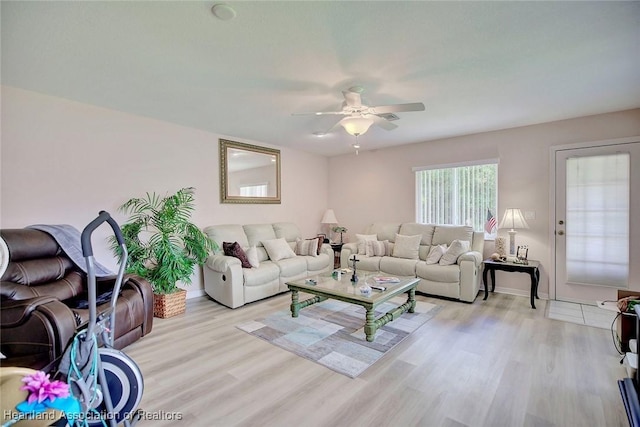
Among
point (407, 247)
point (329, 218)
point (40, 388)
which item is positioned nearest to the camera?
point (40, 388)

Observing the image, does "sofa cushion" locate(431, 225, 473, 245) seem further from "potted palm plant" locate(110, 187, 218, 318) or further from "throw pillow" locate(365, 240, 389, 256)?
"potted palm plant" locate(110, 187, 218, 318)

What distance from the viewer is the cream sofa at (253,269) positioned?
3894 millimetres

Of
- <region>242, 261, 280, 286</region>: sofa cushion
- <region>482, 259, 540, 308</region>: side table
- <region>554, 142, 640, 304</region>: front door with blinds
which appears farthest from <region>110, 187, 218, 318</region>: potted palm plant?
<region>554, 142, 640, 304</region>: front door with blinds

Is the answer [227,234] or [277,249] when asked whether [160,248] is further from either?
[277,249]

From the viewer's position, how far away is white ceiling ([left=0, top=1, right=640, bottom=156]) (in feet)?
5.95

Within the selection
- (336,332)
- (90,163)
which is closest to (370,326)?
(336,332)

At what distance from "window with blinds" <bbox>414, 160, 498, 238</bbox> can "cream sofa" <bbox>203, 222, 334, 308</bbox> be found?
1978mm

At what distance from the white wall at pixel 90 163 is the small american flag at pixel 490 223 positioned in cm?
410

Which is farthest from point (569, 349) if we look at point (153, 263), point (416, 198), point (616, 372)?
point (153, 263)

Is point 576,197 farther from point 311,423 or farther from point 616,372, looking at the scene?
point 311,423

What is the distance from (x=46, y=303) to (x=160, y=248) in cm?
144

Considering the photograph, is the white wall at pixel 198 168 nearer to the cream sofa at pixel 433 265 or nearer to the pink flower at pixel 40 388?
the cream sofa at pixel 433 265

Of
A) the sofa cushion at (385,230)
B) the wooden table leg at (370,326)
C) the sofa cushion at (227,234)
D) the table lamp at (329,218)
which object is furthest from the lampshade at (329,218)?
the wooden table leg at (370,326)

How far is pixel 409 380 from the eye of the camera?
7.36ft
